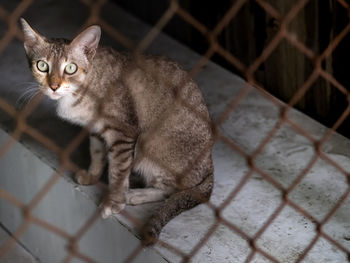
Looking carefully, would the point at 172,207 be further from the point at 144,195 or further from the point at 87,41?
the point at 87,41

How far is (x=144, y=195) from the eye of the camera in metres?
2.89

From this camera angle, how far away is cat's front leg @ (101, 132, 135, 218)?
2771 mm

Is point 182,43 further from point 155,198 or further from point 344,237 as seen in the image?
point 344,237

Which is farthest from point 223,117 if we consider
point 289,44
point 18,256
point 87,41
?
point 18,256

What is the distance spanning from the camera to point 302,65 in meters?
3.54

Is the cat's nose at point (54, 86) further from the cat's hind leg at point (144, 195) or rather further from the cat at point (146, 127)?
the cat's hind leg at point (144, 195)

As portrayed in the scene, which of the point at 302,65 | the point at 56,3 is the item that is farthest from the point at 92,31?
the point at 56,3

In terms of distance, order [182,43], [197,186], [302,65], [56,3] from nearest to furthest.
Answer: [197,186] → [302,65] → [182,43] → [56,3]

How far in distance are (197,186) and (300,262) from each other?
1.88ft

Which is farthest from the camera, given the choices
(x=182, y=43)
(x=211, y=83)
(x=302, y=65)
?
(x=182, y=43)

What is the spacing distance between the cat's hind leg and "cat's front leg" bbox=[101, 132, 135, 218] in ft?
0.12

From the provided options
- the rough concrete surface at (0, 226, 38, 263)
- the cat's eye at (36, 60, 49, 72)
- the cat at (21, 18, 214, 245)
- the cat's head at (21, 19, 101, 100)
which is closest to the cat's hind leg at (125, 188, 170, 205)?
the cat at (21, 18, 214, 245)

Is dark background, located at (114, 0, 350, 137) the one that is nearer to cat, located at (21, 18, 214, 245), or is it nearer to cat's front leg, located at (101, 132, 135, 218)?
cat, located at (21, 18, 214, 245)

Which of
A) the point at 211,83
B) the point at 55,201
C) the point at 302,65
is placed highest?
the point at 302,65
